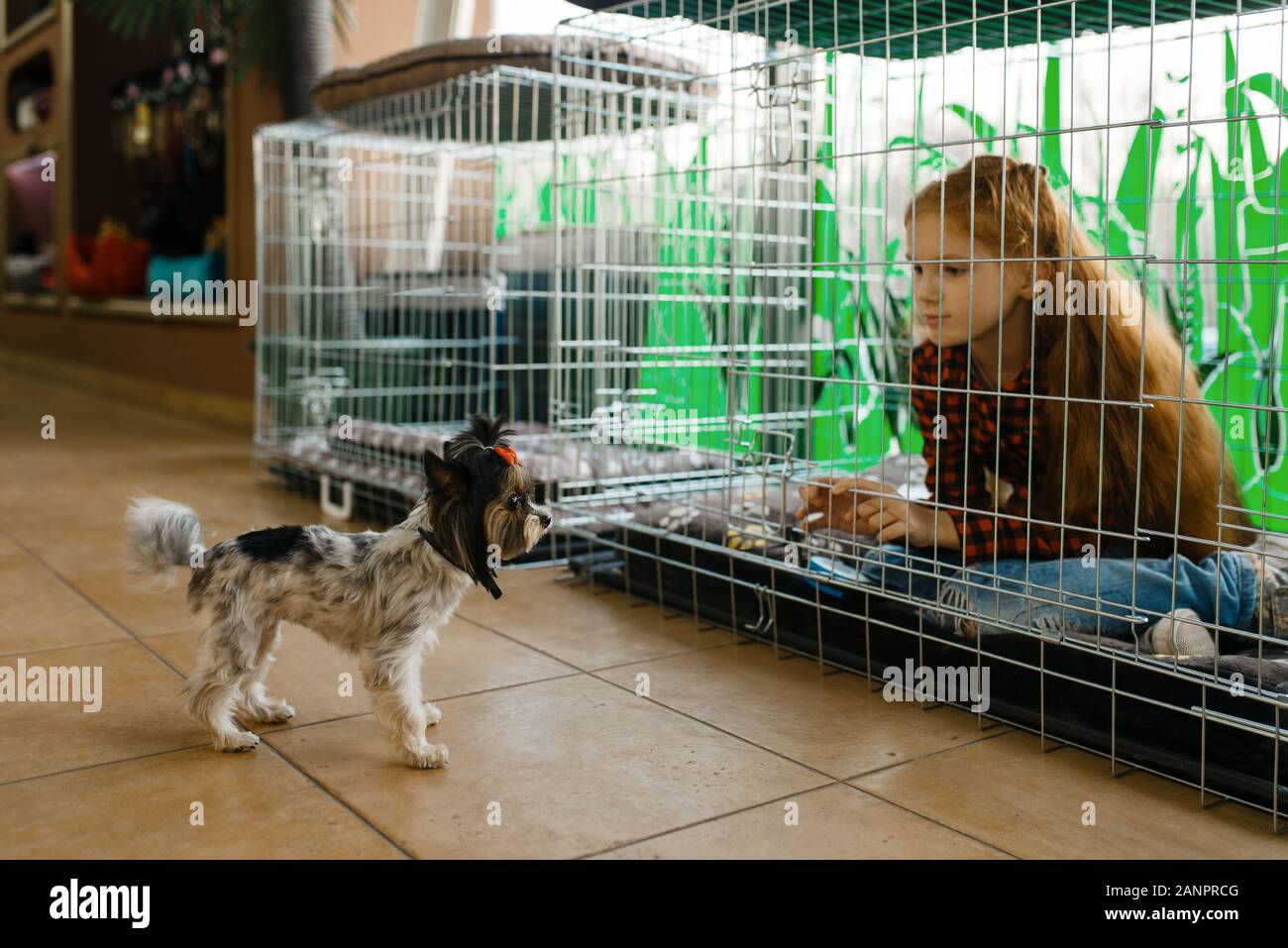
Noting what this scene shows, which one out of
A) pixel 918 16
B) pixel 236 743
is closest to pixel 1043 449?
pixel 918 16

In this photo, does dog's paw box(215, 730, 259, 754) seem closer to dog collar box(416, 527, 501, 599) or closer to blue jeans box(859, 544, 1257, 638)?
dog collar box(416, 527, 501, 599)

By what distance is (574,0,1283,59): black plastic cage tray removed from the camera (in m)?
2.22

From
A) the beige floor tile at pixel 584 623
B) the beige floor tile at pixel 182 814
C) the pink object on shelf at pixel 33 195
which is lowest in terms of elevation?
the beige floor tile at pixel 182 814

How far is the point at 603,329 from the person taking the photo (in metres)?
2.95

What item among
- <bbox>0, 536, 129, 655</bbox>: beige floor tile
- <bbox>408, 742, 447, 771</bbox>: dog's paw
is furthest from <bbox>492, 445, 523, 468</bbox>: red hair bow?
<bbox>0, 536, 129, 655</bbox>: beige floor tile

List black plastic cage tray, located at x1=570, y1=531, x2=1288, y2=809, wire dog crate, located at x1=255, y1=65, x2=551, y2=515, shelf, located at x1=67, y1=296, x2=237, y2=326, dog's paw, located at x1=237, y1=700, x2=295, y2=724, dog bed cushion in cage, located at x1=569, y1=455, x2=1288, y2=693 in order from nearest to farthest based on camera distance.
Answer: black plastic cage tray, located at x1=570, y1=531, x2=1288, y2=809
dog bed cushion in cage, located at x1=569, y1=455, x2=1288, y2=693
dog's paw, located at x1=237, y1=700, x2=295, y2=724
wire dog crate, located at x1=255, y1=65, x2=551, y2=515
shelf, located at x1=67, y1=296, x2=237, y2=326

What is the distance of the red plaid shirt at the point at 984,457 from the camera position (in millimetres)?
2045

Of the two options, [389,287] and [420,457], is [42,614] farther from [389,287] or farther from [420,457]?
[389,287]

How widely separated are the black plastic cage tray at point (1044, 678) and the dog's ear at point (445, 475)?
778mm

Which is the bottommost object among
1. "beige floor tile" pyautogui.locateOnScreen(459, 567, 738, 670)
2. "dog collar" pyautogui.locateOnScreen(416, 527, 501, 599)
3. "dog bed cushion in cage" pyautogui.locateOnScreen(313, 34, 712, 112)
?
"beige floor tile" pyautogui.locateOnScreen(459, 567, 738, 670)

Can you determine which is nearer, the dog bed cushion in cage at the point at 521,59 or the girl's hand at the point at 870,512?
the girl's hand at the point at 870,512

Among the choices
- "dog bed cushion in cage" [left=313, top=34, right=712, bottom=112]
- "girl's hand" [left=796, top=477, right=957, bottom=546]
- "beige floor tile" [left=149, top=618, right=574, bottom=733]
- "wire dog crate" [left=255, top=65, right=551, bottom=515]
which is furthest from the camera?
"wire dog crate" [left=255, top=65, right=551, bottom=515]

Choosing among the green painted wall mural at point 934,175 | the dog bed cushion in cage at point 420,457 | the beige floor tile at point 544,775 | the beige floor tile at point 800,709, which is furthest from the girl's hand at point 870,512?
the dog bed cushion in cage at point 420,457

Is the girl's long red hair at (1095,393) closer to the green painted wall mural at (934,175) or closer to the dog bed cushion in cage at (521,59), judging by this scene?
the green painted wall mural at (934,175)
